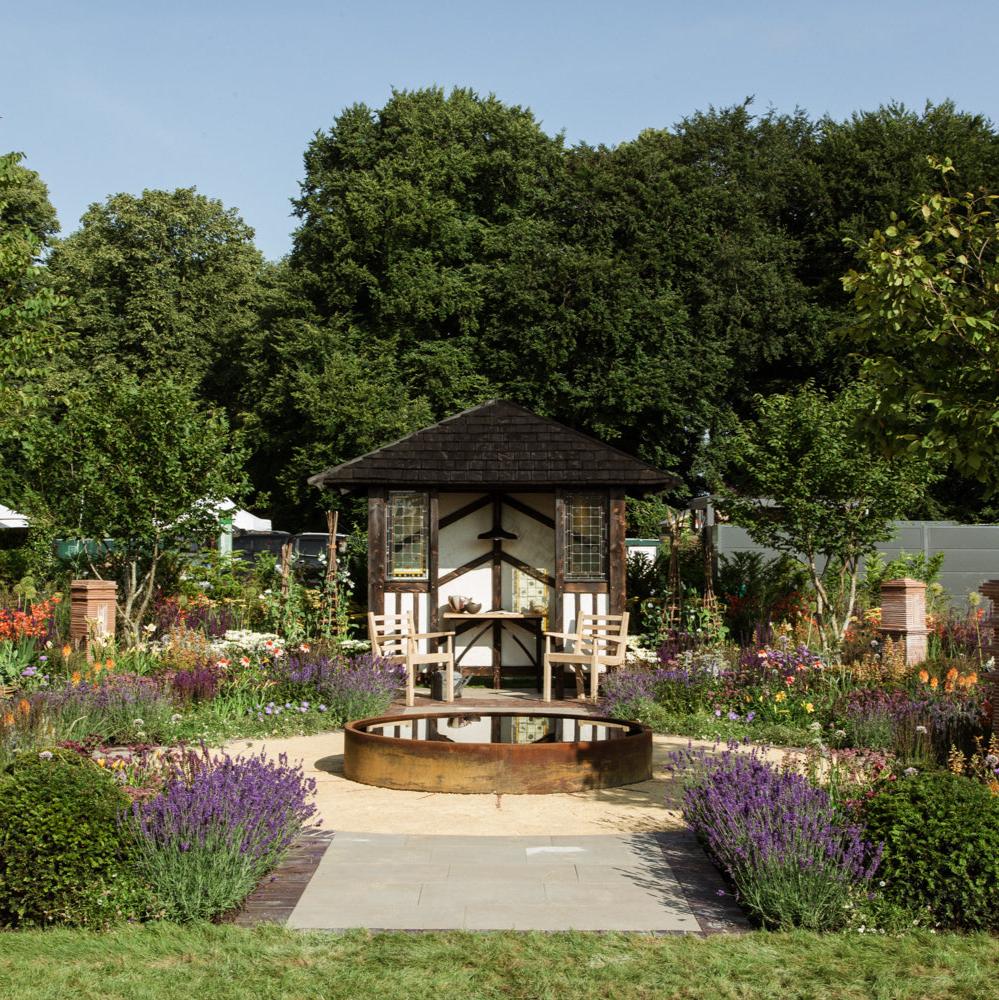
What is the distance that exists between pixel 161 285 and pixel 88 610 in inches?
896

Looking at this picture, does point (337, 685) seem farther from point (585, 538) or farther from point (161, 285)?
point (161, 285)

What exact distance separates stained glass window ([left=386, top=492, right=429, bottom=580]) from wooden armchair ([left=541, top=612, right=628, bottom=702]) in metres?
1.79

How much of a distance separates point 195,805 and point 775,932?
8.44ft

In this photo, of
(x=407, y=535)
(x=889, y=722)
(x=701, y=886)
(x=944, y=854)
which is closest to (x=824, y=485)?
(x=407, y=535)

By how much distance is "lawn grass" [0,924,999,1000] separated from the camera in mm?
4398

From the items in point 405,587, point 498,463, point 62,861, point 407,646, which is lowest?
point 62,861

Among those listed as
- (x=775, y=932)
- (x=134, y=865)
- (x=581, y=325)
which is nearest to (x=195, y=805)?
(x=134, y=865)

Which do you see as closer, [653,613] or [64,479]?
[64,479]

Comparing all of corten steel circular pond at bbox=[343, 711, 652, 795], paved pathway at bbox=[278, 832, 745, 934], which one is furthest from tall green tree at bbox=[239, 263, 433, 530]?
paved pathway at bbox=[278, 832, 745, 934]

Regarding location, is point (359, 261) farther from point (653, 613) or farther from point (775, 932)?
point (775, 932)

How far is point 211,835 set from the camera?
17.4ft

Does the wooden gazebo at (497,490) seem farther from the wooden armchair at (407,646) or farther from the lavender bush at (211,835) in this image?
the lavender bush at (211,835)

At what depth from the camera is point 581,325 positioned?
25.5 metres

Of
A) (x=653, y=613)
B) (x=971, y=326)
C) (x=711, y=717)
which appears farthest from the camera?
(x=653, y=613)
